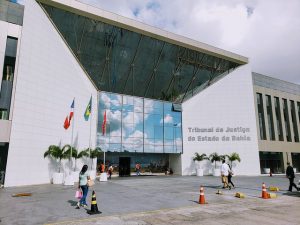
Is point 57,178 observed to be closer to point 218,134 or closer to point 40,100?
point 40,100

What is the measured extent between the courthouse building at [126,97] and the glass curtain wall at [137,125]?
135 millimetres

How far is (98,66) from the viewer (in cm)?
2964

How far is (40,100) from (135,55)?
13.6 metres

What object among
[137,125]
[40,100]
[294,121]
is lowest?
[137,125]

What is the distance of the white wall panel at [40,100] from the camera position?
2028 centimetres

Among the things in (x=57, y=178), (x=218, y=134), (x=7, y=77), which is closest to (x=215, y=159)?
(x=218, y=134)

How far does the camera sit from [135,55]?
3138 centimetres

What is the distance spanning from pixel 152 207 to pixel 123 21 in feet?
76.5

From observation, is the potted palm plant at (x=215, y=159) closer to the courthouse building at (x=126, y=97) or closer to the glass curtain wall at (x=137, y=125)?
the courthouse building at (x=126, y=97)

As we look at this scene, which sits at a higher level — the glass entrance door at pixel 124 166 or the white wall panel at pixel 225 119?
the white wall panel at pixel 225 119

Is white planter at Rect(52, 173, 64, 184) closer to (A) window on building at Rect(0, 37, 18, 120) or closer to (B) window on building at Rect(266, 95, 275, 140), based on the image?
(A) window on building at Rect(0, 37, 18, 120)

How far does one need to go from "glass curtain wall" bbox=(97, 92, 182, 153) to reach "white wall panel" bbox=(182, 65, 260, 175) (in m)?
2.06

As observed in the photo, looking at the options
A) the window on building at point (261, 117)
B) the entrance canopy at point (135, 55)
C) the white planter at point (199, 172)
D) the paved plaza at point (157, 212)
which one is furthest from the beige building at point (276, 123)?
the paved plaza at point (157, 212)

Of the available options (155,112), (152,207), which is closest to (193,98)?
(155,112)
